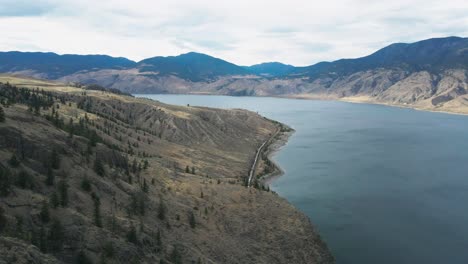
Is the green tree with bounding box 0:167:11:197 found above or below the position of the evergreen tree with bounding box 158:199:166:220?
above

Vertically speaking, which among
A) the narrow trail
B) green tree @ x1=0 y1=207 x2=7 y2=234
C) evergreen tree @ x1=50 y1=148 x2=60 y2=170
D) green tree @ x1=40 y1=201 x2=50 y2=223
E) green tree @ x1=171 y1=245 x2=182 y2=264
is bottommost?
the narrow trail

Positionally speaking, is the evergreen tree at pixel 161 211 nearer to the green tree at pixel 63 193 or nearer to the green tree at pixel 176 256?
the green tree at pixel 176 256

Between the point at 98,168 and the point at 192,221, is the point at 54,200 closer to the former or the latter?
the point at 98,168

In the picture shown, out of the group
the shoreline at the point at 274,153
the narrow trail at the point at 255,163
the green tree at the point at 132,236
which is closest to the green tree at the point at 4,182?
the green tree at the point at 132,236

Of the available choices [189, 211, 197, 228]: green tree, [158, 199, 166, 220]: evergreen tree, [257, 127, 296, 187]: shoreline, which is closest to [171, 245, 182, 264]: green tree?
[158, 199, 166, 220]: evergreen tree

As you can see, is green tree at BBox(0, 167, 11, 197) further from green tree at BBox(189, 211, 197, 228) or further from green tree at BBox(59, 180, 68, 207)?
green tree at BBox(189, 211, 197, 228)

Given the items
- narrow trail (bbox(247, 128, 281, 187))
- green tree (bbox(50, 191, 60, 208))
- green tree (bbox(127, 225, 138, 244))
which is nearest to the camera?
green tree (bbox(50, 191, 60, 208))

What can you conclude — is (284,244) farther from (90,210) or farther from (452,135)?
(452,135)

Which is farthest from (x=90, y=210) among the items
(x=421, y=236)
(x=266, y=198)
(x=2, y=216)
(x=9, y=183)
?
(x=421, y=236)

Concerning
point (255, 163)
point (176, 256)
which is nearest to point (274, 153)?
point (255, 163)
